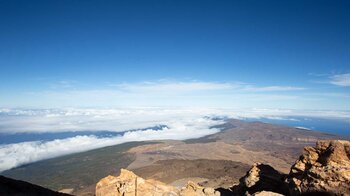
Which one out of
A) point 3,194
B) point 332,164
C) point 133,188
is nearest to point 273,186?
point 332,164

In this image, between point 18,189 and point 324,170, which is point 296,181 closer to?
point 324,170

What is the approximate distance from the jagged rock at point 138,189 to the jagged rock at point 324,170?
500 inches

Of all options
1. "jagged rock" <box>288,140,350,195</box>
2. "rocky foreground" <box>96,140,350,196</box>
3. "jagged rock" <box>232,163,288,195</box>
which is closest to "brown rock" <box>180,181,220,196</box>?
"rocky foreground" <box>96,140,350,196</box>

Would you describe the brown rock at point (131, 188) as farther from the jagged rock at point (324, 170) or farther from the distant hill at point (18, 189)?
the jagged rock at point (324, 170)

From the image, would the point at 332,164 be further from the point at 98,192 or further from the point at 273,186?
the point at 98,192

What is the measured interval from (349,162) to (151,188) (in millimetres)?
26096

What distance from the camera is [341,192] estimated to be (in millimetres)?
27328

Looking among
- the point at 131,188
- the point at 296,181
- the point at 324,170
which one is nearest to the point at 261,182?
the point at 296,181

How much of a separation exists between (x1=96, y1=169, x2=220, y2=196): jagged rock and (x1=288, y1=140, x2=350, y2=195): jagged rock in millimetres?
12701

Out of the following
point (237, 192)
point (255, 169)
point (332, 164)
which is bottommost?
point (237, 192)

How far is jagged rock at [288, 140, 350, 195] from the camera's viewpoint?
28.5 meters

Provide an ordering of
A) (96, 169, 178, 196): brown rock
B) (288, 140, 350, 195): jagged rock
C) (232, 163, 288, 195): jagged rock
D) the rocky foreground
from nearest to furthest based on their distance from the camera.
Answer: (288, 140, 350, 195): jagged rock → the rocky foreground → (96, 169, 178, 196): brown rock → (232, 163, 288, 195): jagged rock

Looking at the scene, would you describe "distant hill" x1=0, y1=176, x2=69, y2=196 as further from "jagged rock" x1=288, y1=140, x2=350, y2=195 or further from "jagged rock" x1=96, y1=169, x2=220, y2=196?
"jagged rock" x1=288, y1=140, x2=350, y2=195

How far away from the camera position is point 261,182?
41438 mm
